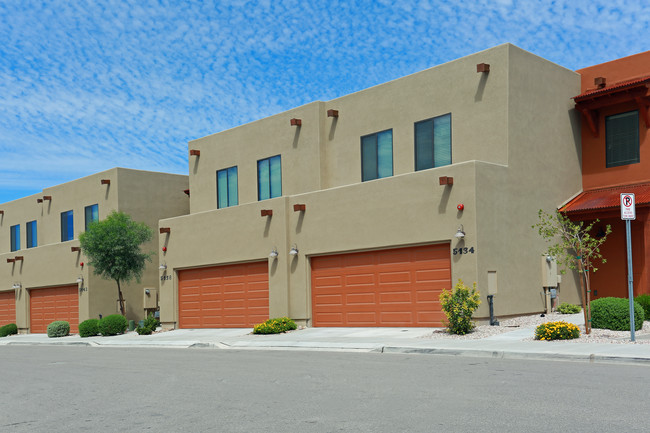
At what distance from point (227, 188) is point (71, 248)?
11.2m

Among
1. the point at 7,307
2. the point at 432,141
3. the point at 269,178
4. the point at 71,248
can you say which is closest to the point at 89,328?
the point at 71,248

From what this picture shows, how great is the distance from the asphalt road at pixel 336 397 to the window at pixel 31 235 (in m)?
32.1

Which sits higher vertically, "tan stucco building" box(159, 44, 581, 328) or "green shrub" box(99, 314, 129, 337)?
"tan stucco building" box(159, 44, 581, 328)

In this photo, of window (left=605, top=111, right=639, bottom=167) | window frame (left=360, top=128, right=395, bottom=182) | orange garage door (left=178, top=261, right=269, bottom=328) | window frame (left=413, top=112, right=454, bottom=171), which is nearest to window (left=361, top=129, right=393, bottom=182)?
window frame (left=360, top=128, right=395, bottom=182)

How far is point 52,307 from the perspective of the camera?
41.3 metres

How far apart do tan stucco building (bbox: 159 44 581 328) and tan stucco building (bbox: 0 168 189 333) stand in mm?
8228

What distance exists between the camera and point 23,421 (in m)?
9.12

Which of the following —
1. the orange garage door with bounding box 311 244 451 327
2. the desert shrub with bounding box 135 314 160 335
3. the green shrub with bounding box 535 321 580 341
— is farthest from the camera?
the desert shrub with bounding box 135 314 160 335

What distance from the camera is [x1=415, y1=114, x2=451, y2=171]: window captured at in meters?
24.3

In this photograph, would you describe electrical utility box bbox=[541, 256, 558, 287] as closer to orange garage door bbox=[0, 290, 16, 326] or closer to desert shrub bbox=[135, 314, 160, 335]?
desert shrub bbox=[135, 314, 160, 335]

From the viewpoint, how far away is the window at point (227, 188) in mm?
32188

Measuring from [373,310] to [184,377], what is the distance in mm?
11883

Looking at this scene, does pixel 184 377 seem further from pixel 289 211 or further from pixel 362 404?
A: pixel 289 211

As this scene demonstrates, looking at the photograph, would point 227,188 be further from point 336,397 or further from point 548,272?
point 336,397
